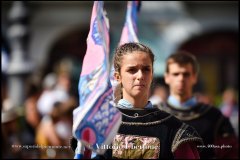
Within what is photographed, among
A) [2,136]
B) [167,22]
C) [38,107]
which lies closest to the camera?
[2,136]

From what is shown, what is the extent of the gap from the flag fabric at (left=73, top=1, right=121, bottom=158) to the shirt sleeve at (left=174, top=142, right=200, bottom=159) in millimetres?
582

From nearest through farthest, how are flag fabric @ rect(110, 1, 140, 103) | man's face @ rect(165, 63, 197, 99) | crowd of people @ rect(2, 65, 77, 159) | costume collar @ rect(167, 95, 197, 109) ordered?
flag fabric @ rect(110, 1, 140, 103), man's face @ rect(165, 63, 197, 99), costume collar @ rect(167, 95, 197, 109), crowd of people @ rect(2, 65, 77, 159)

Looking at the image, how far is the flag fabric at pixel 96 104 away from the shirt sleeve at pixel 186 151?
0.58 meters

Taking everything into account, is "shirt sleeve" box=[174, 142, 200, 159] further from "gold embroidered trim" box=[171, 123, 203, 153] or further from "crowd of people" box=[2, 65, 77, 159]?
"crowd of people" box=[2, 65, 77, 159]

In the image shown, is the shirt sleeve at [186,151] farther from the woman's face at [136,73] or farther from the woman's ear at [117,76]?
the woman's ear at [117,76]

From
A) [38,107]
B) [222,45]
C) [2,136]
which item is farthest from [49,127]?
[222,45]

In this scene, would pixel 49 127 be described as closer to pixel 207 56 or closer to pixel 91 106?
pixel 91 106

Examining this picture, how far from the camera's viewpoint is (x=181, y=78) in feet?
19.9

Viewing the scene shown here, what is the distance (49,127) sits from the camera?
838 centimetres

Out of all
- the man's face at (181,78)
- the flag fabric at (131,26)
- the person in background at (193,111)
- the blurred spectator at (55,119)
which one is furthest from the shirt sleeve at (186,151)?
the blurred spectator at (55,119)

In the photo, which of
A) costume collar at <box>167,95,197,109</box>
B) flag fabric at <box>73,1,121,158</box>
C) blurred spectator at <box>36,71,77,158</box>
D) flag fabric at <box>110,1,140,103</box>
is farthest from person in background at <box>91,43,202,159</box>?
blurred spectator at <box>36,71,77,158</box>

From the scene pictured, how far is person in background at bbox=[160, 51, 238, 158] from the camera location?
5968 millimetres

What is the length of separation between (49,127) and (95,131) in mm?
4699

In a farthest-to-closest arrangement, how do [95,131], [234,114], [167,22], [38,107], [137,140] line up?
[167,22] < [234,114] < [38,107] < [137,140] < [95,131]
